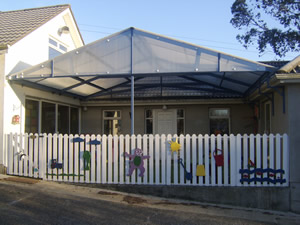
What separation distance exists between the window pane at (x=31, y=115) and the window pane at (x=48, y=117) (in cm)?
43

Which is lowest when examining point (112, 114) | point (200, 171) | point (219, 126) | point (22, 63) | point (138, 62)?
point (200, 171)

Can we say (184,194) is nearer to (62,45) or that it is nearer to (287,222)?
(287,222)

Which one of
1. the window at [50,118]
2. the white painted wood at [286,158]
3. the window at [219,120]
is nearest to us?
the white painted wood at [286,158]

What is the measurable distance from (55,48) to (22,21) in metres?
1.94

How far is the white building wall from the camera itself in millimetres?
8148

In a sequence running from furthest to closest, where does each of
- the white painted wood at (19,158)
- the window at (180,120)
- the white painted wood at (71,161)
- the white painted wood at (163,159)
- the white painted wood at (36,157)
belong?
the window at (180,120), the white painted wood at (19,158), the white painted wood at (36,157), the white painted wood at (71,161), the white painted wood at (163,159)

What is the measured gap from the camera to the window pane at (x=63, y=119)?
1144 cm

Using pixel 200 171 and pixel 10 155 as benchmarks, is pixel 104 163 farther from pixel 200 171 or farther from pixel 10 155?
pixel 10 155

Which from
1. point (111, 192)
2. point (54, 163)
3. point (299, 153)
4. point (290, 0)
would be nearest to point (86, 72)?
point (54, 163)

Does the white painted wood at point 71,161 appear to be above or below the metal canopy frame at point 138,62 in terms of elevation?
below

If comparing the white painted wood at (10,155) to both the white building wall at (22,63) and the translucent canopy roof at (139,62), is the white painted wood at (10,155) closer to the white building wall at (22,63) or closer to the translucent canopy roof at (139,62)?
the white building wall at (22,63)

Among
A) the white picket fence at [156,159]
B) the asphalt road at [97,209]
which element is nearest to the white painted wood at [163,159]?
the white picket fence at [156,159]

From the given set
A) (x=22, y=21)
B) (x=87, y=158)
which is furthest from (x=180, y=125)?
(x=22, y=21)

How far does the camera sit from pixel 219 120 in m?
12.6
